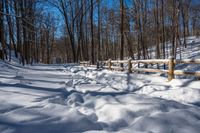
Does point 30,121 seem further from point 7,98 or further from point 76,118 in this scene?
point 7,98

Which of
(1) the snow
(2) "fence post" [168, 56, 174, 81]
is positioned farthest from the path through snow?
(2) "fence post" [168, 56, 174, 81]

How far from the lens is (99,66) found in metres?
16.4

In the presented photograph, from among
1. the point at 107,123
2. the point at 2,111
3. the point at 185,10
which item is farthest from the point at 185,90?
the point at 185,10

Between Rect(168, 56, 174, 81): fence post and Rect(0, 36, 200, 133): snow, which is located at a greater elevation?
Rect(168, 56, 174, 81): fence post

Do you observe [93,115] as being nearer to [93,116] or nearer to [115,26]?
[93,116]

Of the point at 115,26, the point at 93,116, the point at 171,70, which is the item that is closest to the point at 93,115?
the point at 93,116

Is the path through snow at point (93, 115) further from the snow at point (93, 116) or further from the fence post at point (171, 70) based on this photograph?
the fence post at point (171, 70)

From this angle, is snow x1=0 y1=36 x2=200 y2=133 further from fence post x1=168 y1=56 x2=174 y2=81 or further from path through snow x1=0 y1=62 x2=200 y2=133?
fence post x1=168 y1=56 x2=174 y2=81

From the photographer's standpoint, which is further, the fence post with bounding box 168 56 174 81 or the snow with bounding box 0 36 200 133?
the fence post with bounding box 168 56 174 81

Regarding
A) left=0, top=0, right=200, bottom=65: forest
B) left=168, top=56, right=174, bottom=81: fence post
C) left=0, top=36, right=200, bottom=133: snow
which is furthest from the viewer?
left=0, top=0, right=200, bottom=65: forest

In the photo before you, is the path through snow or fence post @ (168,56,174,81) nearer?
the path through snow

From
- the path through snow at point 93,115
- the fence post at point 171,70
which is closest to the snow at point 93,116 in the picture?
the path through snow at point 93,115

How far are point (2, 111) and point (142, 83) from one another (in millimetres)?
4402

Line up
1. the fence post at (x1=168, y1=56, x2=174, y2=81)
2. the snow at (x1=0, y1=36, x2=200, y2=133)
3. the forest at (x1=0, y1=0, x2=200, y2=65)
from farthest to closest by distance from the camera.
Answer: the forest at (x1=0, y1=0, x2=200, y2=65)
the fence post at (x1=168, y1=56, x2=174, y2=81)
the snow at (x1=0, y1=36, x2=200, y2=133)
